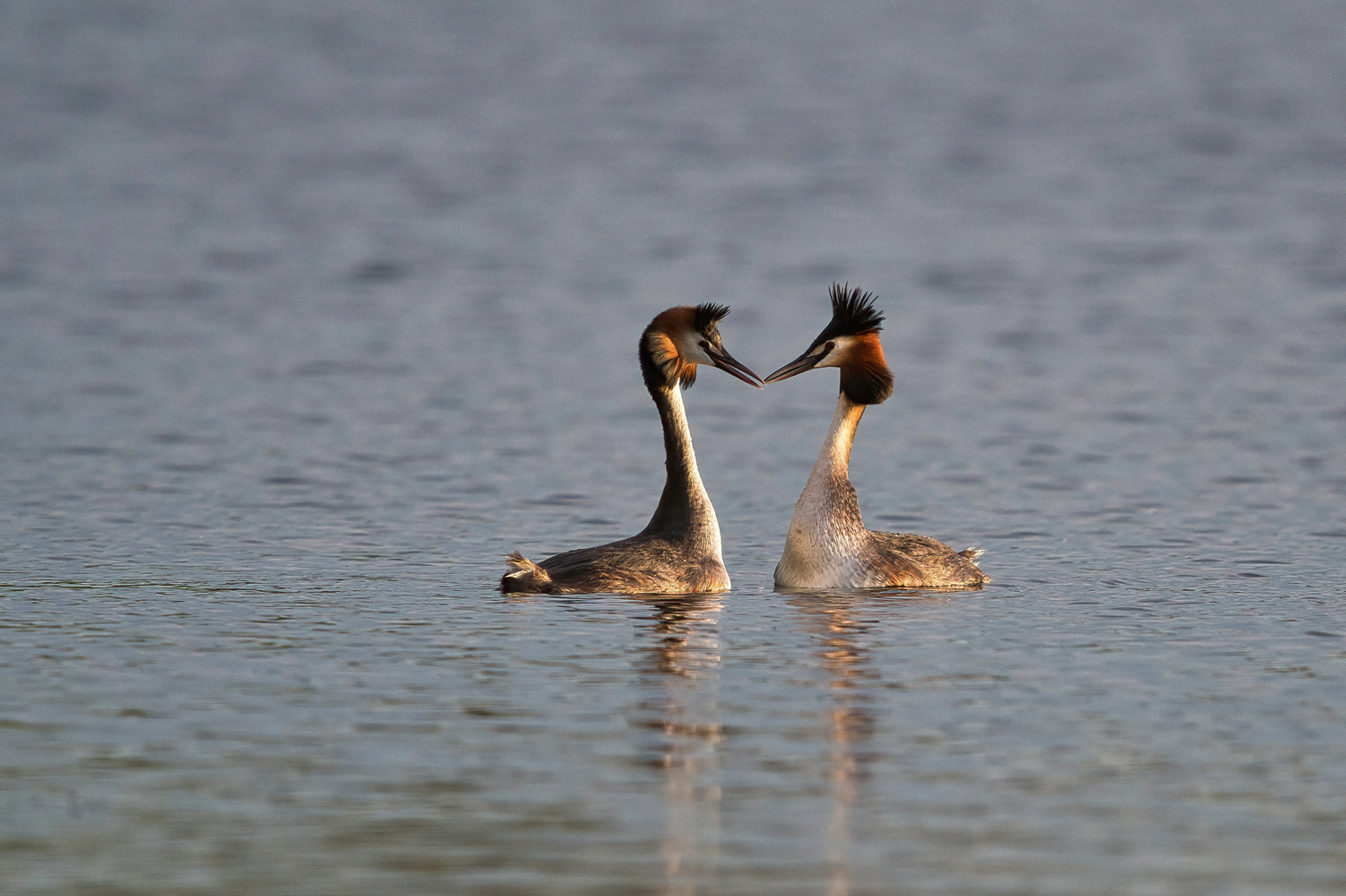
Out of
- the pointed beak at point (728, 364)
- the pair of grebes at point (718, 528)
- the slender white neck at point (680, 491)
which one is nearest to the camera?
the pair of grebes at point (718, 528)

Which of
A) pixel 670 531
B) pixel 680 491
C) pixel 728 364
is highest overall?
pixel 728 364

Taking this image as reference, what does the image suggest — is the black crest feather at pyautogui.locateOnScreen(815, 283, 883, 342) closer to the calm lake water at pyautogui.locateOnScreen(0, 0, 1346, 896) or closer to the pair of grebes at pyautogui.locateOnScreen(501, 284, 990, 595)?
the pair of grebes at pyautogui.locateOnScreen(501, 284, 990, 595)

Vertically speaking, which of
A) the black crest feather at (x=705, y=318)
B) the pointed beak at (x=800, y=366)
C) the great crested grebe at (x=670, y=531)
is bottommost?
the great crested grebe at (x=670, y=531)

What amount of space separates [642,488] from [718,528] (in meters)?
3.85

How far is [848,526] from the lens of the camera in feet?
46.7

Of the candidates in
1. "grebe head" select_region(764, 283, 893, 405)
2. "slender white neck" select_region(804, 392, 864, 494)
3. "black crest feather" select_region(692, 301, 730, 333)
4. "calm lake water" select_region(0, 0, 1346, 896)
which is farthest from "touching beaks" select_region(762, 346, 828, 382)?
"calm lake water" select_region(0, 0, 1346, 896)

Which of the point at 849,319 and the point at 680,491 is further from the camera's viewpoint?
the point at 849,319

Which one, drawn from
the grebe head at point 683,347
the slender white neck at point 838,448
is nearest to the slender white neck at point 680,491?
the grebe head at point 683,347

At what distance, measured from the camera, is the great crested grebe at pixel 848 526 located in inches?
555

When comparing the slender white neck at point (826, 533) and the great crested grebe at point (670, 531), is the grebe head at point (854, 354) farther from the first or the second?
the great crested grebe at point (670, 531)

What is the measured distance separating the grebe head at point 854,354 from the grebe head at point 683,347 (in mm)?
544

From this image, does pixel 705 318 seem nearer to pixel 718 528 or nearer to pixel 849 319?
pixel 849 319

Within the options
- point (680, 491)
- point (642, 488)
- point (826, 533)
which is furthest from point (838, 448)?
point (642, 488)

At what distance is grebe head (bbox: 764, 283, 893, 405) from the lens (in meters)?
14.7
